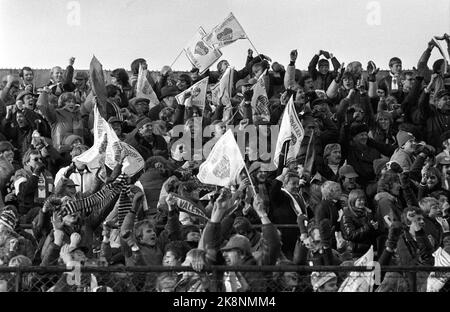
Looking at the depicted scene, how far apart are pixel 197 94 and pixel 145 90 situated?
2.73 feet

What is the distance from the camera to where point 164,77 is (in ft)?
82.7

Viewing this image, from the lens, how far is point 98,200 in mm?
19594

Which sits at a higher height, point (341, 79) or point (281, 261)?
point (341, 79)

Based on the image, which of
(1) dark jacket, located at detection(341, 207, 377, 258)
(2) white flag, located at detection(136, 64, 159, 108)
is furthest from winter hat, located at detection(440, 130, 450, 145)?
(2) white flag, located at detection(136, 64, 159, 108)

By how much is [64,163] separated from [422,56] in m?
6.65

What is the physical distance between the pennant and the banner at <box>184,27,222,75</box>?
245 inches

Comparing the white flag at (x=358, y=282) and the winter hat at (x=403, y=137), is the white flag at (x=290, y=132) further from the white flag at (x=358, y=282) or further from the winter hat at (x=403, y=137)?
the white flag at (x=358, y=282)

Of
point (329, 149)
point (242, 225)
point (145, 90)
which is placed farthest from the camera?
point (145, 90)

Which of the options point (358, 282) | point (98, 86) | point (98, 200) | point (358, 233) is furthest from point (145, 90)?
point (358, 282)

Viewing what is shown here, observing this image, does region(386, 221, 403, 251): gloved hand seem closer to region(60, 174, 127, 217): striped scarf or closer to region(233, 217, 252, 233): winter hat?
region(233, 217, 252, 233): winter hat

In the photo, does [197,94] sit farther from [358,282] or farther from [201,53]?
[358,282]

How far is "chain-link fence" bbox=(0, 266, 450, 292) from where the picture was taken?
639 inches
